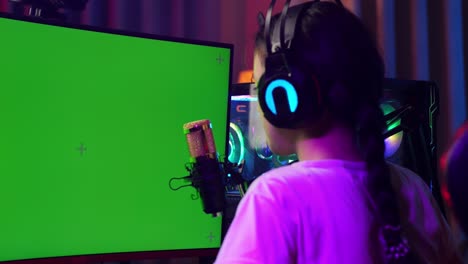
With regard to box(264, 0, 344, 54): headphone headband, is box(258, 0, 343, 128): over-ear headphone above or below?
below

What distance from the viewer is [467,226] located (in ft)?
1.41

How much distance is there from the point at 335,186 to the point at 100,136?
1.65 ft

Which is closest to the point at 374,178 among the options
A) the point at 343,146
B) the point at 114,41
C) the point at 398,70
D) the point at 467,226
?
the point at 343,146

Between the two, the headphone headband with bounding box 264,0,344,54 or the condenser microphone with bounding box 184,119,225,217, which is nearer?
the headphone headband with bounding box 264,0,344,54

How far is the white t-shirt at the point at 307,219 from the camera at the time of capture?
62cm

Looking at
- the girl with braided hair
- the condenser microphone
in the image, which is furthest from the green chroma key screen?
the girl with braided hair

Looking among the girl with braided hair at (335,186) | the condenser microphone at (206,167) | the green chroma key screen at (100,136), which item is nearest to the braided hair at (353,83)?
the girl with braided hair at (335,186)

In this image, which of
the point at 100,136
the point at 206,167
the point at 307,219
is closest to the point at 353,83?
the point at 307,219

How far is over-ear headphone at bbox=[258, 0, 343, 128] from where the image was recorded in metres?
0.68

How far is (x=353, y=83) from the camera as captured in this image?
0.72 meters

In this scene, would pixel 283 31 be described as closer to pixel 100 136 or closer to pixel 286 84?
Answer: pixel 286 84

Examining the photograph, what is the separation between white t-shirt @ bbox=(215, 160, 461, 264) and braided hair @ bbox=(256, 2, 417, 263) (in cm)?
2

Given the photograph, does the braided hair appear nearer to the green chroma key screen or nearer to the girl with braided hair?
the girl with braided hair

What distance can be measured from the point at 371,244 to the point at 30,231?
579mm
